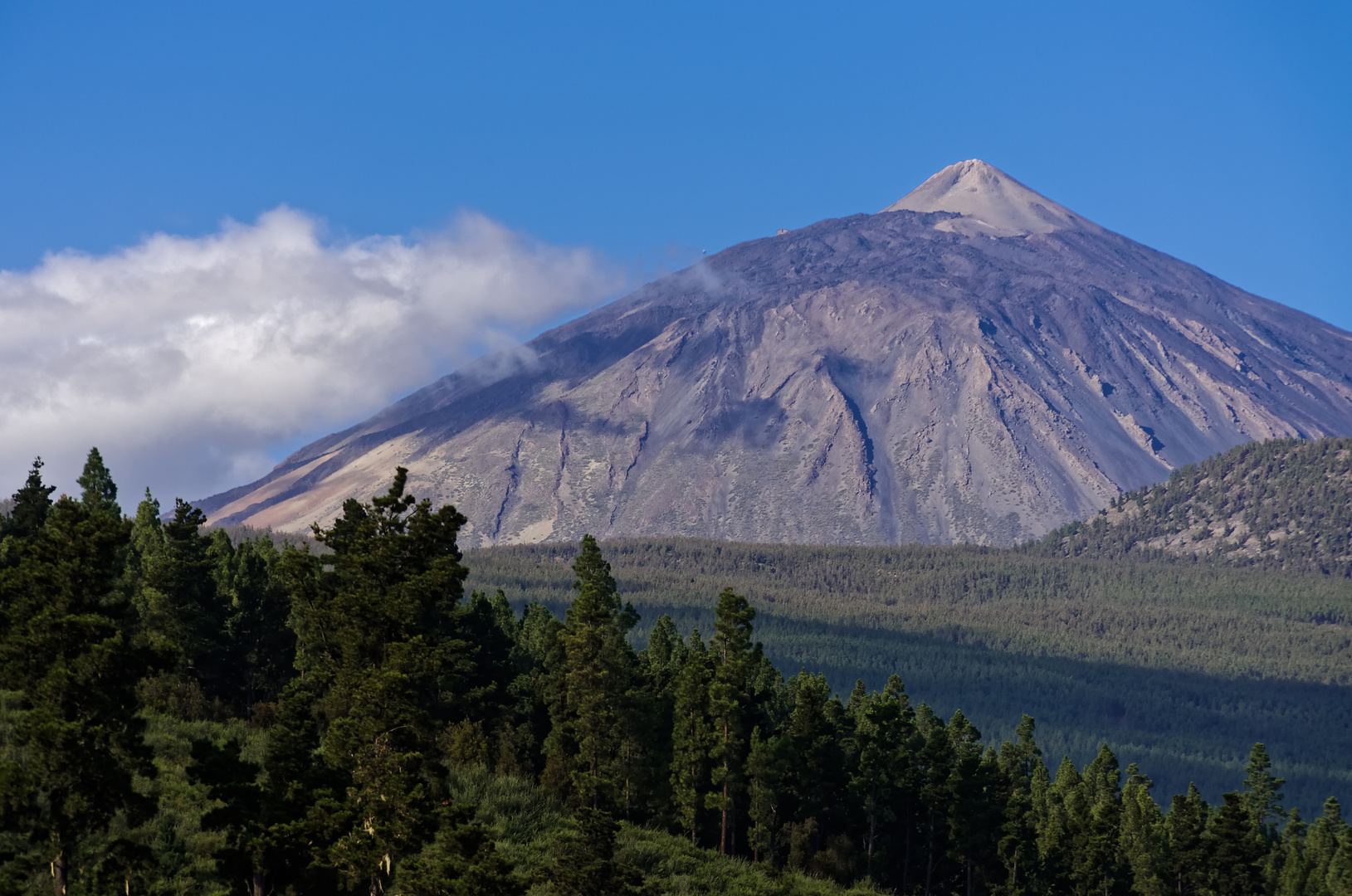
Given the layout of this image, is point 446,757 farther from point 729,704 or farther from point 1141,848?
point 1141,848

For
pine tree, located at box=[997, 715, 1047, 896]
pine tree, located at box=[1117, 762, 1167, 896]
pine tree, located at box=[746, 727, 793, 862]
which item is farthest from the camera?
pine tree, located at box=[1117, 762, 1167, 896]

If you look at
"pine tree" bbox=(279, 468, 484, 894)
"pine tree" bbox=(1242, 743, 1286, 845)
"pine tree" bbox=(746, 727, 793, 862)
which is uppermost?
"pine tree" bbox=(279, 468, 484, 894)

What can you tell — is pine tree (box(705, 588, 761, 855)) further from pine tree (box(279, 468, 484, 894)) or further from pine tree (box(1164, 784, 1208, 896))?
pine tree (box(1164, 784, 1208, 896))

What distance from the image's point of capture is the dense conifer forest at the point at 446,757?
31344 millimetres

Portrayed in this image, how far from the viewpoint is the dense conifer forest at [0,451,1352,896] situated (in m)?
31.3

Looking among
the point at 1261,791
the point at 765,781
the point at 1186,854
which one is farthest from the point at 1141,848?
the point at 1261,791

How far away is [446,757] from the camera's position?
5797 centimetres

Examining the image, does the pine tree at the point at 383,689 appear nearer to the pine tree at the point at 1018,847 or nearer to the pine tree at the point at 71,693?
the pine tree at the point at 71,693

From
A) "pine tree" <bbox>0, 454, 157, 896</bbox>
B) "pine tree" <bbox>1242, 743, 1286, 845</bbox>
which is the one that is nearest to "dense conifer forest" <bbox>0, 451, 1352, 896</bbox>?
"pine tree" <bbox>0, 454, 157, 896</bbox>

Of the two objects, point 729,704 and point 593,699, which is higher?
point 593,699

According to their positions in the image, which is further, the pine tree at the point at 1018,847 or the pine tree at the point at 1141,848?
the pine tree at the point at 1141,848

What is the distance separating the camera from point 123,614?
3219cm

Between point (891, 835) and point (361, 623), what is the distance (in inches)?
2053

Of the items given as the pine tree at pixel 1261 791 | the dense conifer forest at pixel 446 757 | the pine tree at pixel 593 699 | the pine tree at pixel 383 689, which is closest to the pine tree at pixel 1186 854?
the dense conifer forest at pixel 446 757
